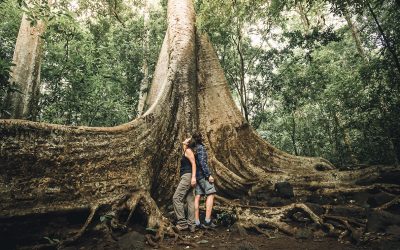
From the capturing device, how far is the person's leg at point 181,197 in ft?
14.6

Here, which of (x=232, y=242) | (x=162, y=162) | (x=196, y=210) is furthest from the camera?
(x=162, y=162)

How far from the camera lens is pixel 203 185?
15.6 ft

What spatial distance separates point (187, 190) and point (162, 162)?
867 millimetres

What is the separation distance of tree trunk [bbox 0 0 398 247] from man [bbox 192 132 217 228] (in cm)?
45

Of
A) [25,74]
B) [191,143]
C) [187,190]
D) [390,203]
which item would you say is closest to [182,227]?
[187,190]

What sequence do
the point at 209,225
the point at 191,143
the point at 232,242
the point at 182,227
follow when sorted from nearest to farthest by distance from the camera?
the point at 232,242 → the point at 182,227 → the point at 209,225 → the point at 191,143

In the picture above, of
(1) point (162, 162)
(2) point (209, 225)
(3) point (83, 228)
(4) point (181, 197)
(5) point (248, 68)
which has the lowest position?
(2) point (209, 225)

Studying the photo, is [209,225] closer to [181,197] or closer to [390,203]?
[181,197]

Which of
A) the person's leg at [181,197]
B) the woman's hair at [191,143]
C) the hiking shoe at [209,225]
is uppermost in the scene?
the woman's hair at [191,143]

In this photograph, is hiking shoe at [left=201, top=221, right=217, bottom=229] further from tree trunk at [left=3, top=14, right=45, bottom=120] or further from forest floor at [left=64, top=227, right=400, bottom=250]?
tree trunk at [left=3, top=14, right=45, bottom=120]

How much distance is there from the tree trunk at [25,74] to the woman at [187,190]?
303 centimetres

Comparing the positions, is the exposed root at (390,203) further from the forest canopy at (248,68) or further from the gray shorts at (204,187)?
the forest canopy at (248,68)

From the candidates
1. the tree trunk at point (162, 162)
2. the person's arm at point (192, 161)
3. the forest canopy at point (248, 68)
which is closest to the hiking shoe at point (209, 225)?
the tree trunk at point (162, 162)

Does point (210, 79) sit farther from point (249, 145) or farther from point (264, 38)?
point (264, 38)
